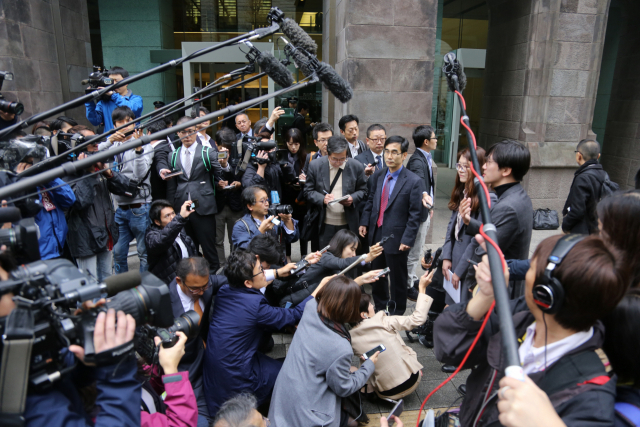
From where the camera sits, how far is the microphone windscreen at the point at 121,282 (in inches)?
55.7

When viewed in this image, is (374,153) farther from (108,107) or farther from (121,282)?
(121,282)

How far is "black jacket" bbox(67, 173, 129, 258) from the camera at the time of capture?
4.14m

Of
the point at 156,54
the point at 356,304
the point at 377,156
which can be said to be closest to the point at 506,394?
the point at 356,304

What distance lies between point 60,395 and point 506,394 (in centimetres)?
137

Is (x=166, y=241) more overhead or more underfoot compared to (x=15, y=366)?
more underfoot

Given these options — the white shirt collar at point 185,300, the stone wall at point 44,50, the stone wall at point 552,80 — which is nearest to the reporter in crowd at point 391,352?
the white shirt collar at point 185,300

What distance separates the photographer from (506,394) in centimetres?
114

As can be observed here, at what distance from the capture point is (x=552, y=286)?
1267 millimetres

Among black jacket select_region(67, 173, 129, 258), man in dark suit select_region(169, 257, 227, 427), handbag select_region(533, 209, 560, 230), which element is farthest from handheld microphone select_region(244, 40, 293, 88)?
handbag select_region(533, 209, 560, 230)

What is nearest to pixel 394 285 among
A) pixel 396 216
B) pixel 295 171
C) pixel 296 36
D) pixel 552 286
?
pixel 396 216

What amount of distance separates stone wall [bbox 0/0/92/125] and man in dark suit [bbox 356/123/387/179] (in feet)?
17.0

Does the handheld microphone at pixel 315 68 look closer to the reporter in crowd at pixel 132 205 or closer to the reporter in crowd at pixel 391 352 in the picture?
the reporter in crowd at pixel 391 352

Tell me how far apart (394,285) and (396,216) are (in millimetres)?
764

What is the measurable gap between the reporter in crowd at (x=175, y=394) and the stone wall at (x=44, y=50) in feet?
20.5
